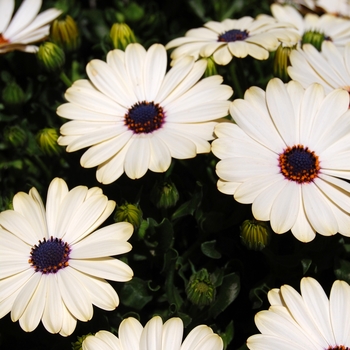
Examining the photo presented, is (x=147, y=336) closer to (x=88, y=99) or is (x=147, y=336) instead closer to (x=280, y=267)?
(x=280, y=267)

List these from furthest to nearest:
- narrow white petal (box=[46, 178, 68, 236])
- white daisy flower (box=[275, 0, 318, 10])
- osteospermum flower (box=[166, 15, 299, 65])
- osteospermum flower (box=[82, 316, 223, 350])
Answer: white daisy flower (box=[275, 0, 318, 10]), osteospermum flower (box=[166, 15, 299, 65]), narrow white petal (box=[46, 178, 68, 236]), osteospermum flower (box=[82, 316, 223, 350])

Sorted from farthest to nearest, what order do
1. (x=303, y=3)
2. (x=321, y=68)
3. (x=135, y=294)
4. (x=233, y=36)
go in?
(x=303, y=3) < (x=233, y=36) < (x=321, y=68) < (x=135, y=294)

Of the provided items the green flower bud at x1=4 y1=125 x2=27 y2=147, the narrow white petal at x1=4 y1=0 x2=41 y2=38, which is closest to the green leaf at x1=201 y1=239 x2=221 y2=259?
the green flower bud at x1=4 y1=125 x2=27 y2=147

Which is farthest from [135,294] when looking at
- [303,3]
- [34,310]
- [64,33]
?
[303,3]

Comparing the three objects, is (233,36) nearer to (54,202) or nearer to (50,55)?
(50,55)

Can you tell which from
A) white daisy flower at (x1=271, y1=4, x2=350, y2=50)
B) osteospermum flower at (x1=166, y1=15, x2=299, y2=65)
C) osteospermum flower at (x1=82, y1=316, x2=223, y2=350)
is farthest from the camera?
white daisy flower at (x1=271, y1=4, x2=350, y2=50)

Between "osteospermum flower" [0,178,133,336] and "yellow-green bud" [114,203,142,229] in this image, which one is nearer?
"osteospermum flower" [0,178,133,336]

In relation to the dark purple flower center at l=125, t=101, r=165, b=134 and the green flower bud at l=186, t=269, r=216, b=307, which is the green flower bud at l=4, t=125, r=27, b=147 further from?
the green flower bud at l=186, t=269, r=216, b=307
